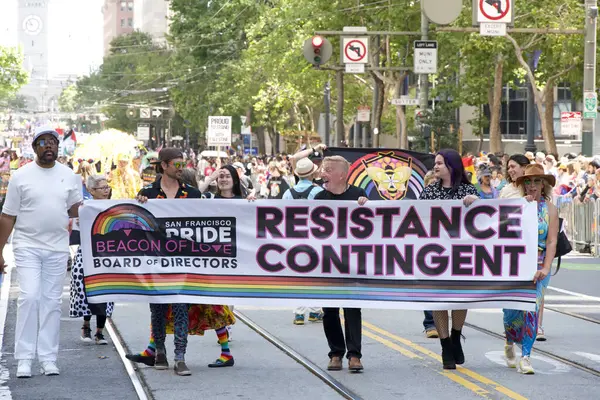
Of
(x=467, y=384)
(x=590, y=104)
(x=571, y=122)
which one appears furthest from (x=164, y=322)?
(x=571, y=122)

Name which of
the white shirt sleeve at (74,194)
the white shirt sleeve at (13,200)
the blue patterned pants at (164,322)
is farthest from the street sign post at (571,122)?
the white shirt sleeve at (13,200)

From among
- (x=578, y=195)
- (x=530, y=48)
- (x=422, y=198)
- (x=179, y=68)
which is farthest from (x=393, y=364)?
(x=179, y=68)

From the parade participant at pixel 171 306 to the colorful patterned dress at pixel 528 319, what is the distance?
8.25ft

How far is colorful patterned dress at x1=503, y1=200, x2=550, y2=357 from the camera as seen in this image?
31.8 feet

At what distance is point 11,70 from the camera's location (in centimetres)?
10800

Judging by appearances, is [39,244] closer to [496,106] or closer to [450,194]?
[450,194]

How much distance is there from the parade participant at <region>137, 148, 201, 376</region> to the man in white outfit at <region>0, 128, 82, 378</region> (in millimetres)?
731

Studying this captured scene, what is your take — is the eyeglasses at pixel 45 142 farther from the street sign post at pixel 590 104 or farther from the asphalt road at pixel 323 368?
the street sign post at pixel 590 104

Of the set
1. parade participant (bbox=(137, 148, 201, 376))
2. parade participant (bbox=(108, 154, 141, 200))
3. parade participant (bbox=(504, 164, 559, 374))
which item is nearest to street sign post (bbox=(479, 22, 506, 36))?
parade participant (bbox=(108, 154, 141, 200))

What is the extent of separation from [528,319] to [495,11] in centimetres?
1850

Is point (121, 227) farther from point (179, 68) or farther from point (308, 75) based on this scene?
point (179, 68)

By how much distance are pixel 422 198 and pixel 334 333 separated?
129 cm

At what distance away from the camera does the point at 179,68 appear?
3177 inches

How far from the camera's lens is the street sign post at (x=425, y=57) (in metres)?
29.7
